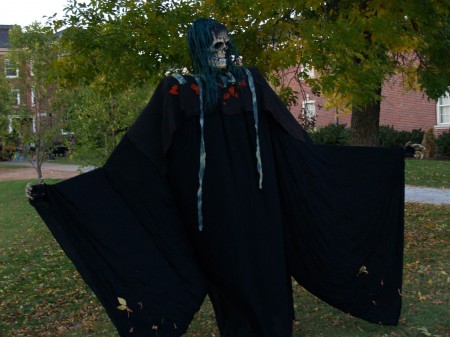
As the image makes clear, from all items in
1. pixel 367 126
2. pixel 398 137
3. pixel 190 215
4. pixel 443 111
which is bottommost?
pixel 190 215

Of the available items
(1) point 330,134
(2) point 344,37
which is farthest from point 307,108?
(1) point 330,134

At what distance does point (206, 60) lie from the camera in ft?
11.1

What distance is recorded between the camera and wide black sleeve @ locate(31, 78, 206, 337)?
3.37 metres

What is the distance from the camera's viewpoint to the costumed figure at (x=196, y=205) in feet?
11.0

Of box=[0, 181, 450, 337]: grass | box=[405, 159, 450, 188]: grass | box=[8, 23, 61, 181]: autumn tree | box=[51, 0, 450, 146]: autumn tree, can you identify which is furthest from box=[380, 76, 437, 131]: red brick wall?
box=[51, 0, 450, 146]: autumn tree

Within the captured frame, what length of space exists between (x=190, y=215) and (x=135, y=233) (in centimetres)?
33

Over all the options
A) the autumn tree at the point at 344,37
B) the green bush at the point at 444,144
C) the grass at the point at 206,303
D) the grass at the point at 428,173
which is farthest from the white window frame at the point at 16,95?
the green bush at the point at 444,144

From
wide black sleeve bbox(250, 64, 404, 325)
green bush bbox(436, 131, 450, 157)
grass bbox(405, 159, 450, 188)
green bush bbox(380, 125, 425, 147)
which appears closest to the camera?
wide black sleeve bbox(250, 64, 404, 325)

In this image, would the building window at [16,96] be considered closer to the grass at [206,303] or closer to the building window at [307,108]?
the building window at [307,108]

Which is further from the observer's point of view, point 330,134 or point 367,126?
point 330,134

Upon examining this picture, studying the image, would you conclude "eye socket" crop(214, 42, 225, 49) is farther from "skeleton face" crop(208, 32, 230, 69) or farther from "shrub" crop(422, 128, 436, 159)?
"shrub" crop(422, 128, 436, 159)

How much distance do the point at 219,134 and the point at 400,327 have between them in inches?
72.8

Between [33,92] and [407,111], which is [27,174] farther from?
[407,111]

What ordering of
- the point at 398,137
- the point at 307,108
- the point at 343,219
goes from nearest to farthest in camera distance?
the point at 343,219 → the point at 307,108 → the point at 398,137
